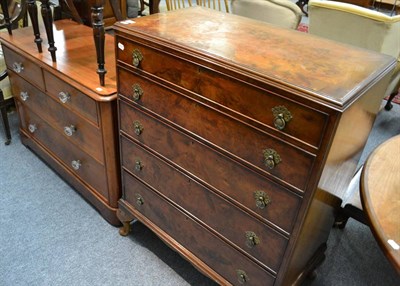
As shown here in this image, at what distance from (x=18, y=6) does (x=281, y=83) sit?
2223 millimetres

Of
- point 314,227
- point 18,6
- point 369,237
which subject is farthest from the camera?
point 18,6

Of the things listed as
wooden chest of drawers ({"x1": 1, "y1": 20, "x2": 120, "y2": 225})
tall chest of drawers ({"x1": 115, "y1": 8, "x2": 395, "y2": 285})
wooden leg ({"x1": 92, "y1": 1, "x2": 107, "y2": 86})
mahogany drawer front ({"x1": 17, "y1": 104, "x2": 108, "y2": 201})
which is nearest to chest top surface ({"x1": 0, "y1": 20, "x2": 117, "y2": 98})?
wooden chest of drawers ({"x1": 1, "y1": 20, "x2": 120, "y2": 225})

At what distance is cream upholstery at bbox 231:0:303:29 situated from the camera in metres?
2.09

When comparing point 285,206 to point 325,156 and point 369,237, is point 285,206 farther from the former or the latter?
point 369,237

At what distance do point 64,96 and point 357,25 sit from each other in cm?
191

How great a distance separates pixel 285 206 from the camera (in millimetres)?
1027

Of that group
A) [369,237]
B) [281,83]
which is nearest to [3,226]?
[281,83]

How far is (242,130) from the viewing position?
1.03 m

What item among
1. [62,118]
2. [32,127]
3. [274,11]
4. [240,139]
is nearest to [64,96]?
[62,118]

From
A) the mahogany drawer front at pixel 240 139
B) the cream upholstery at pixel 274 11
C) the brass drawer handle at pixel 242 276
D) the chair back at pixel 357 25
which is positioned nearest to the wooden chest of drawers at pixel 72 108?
the mahogany drawer front at pixel 240 139

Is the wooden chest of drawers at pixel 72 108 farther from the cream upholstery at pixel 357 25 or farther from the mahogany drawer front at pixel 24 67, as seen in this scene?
the cream upholstery at pixel 357 25

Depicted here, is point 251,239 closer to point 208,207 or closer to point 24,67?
point 208,207

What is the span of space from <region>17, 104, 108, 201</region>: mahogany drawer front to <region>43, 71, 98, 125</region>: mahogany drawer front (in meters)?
0.26

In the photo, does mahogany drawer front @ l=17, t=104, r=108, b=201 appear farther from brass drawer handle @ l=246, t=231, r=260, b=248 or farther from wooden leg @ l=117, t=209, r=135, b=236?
brass drawer handle @ l=246, t=231, r=260, b=248
